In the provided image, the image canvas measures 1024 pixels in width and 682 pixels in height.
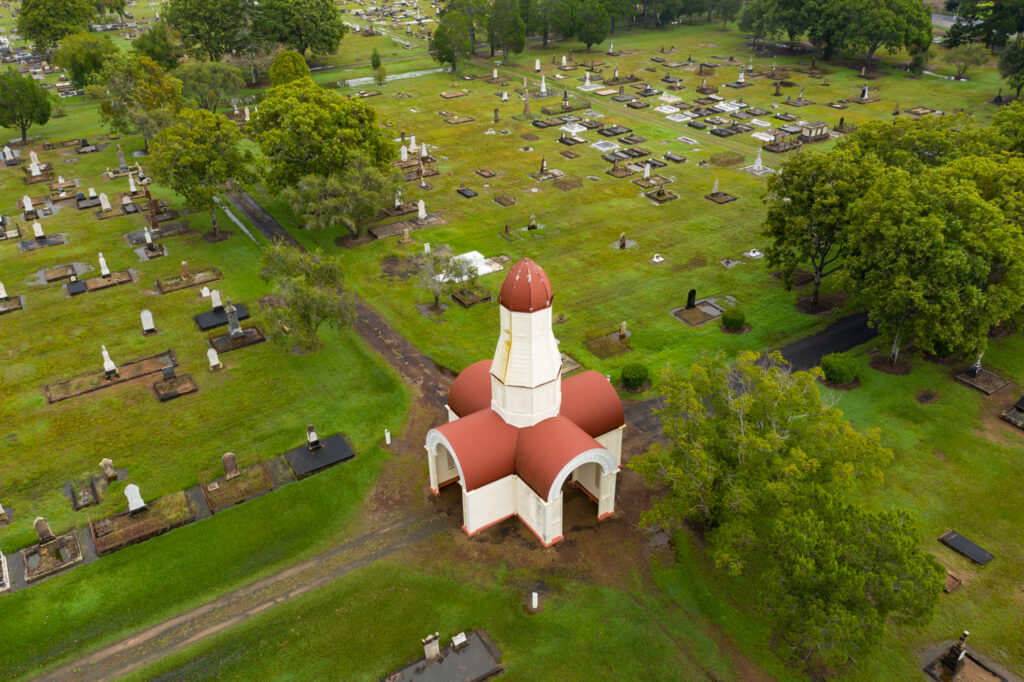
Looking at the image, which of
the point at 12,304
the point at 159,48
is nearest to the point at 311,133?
the point at 12,304

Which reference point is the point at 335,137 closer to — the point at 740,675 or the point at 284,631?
the point at 284,631

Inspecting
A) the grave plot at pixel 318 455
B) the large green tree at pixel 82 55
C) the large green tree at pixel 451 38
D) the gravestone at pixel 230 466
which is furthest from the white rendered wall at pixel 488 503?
the large green tree at pixel 82 55

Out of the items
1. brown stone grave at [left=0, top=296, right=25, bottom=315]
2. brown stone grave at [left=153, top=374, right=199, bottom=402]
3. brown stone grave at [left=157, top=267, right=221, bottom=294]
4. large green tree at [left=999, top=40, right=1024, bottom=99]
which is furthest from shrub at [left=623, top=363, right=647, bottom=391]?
large green tree at [left=999, top=40, right=1024, bottom=99]

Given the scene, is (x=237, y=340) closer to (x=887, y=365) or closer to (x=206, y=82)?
(x=887, y=365)

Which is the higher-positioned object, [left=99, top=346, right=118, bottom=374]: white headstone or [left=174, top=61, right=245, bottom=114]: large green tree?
[left=174, top=61, right=245, bottom=114]: large green tree

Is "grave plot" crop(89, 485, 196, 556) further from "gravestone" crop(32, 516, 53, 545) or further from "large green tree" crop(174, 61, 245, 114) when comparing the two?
"large green tree" crop(174, 61, 245, 114)

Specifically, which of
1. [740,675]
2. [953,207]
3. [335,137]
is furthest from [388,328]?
[953,207]
